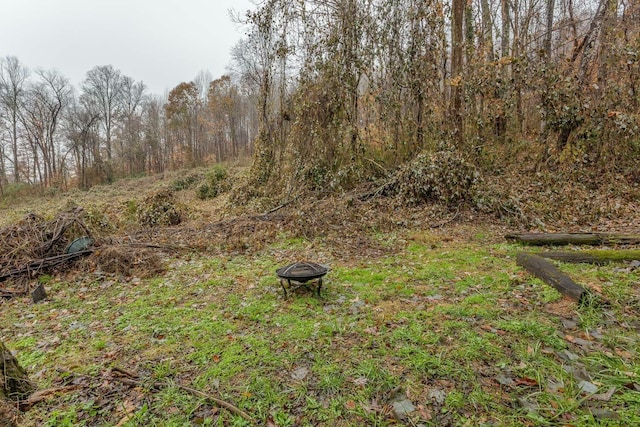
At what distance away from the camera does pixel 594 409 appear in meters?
1.85

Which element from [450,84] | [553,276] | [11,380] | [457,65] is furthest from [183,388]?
[457,65]

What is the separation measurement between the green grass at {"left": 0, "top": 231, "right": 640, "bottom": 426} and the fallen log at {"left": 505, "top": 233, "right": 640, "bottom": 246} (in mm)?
1057

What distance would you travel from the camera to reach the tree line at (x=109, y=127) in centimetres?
2353

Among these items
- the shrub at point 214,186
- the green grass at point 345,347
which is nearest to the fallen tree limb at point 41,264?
the green grass at point 345,347

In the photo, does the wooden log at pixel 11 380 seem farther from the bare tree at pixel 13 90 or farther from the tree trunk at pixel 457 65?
the bare tree at pixel 13 90

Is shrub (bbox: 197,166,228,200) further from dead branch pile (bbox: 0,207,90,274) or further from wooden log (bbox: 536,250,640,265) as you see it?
wooden log (bbox: 536,250,640,265)

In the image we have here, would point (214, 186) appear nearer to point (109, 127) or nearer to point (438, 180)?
point (438, 180)

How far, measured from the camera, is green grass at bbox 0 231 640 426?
203 centimetres

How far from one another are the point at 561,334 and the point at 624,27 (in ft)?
28.4

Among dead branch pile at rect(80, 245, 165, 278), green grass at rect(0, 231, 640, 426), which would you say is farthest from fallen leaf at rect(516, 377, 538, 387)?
dead branch pile at rect(80, 245, 165, 278)

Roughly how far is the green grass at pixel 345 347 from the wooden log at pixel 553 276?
10cm

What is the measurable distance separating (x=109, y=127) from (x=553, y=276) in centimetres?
3424

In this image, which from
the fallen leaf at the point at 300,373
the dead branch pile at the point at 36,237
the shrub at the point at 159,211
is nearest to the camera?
the fallen leaf at the point at 300,373

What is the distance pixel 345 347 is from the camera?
8.80ft
